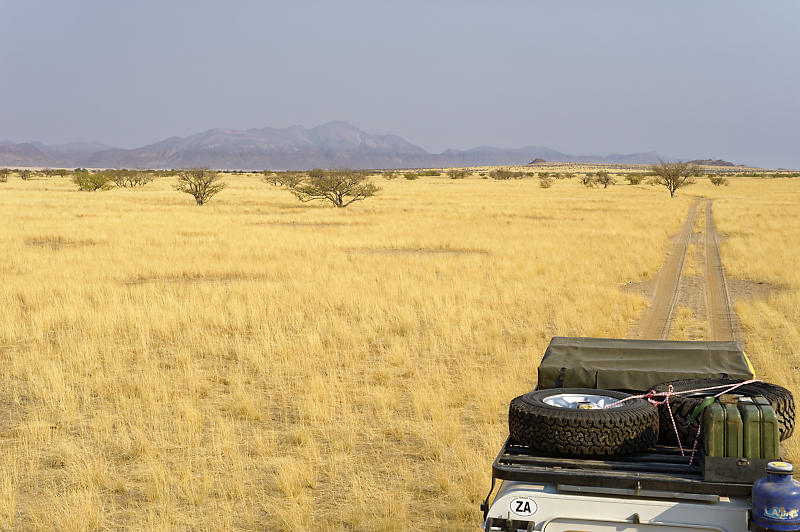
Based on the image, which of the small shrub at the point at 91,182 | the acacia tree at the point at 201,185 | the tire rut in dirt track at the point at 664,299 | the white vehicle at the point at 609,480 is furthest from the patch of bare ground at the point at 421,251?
the small shrub at the point at 91,182

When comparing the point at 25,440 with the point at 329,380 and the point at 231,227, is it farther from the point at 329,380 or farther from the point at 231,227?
the point at 231,227

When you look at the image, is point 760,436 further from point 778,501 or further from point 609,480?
point 609,480

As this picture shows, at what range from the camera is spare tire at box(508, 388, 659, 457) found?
162 inches

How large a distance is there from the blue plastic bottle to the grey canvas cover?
6.09 feet

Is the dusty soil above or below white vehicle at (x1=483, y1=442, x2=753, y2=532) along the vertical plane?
below

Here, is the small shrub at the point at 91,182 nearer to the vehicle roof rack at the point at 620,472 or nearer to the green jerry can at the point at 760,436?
the vehicle roof rack at the point at 620,472

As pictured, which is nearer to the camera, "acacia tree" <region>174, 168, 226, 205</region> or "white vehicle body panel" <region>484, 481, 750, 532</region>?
"white vehicle body panel" <region>484, 481, 750, 532</region>

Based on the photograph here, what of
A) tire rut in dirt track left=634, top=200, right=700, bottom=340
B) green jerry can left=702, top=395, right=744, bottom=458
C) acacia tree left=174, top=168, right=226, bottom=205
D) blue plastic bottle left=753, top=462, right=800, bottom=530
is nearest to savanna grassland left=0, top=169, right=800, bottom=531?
tire rut in dirt track left=634, top=200, right=700, bottom=340

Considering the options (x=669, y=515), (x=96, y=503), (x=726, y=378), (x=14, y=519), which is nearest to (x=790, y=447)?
(x=726, y=378)

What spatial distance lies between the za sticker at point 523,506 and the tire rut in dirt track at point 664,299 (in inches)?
352

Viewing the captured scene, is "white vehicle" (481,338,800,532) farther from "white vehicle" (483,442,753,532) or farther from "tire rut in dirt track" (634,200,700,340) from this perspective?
"tire rut in dirt track" (634,200,700,340)

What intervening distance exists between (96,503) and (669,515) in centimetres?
444

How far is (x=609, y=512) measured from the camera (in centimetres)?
378

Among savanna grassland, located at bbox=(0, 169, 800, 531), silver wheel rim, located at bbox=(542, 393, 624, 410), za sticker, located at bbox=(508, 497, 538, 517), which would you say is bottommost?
savanna grassland, located at bbox=(0, 169, 800, 531)
